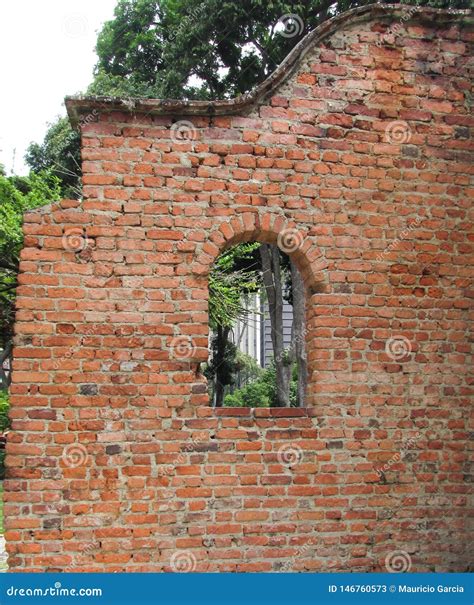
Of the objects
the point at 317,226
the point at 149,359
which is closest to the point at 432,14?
the point at 317,226

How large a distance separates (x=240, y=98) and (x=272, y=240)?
3.64 feet

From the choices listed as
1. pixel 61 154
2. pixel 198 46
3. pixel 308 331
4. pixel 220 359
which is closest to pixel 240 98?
pixel 308 331

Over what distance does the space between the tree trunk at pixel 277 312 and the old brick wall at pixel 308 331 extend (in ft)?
36.7

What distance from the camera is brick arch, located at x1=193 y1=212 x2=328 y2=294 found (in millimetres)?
4461

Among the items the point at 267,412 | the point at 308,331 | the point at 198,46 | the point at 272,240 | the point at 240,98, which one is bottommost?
the point at 267,412

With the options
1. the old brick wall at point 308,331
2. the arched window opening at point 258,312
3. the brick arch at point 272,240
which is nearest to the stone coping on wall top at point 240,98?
the old brick wall at point 308,331

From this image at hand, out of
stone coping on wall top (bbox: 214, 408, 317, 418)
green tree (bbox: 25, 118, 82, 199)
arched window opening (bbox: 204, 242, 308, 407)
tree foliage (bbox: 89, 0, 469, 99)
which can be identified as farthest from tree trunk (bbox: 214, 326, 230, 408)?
stone coping on wall top (bbox: 214, 408, 317, 418)

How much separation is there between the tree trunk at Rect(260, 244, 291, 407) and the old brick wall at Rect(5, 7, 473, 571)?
1117 centimetres

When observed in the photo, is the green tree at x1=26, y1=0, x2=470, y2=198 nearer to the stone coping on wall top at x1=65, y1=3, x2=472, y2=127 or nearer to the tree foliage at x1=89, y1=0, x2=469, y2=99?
the tree foliage at x1=89, y1=0, x2=469, y2=99

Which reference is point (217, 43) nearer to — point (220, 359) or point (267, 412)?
point (220, 359)

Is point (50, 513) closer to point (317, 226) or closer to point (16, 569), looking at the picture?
point (16, 569)

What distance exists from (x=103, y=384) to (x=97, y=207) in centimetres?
130

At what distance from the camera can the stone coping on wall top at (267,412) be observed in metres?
4.36

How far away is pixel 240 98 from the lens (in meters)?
4.53
